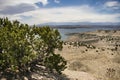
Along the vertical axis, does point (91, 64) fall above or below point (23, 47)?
below

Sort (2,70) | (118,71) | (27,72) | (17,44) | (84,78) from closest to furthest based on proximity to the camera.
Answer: (17,44) → (2,70) → (27,72) → (84,78) → (118,71)

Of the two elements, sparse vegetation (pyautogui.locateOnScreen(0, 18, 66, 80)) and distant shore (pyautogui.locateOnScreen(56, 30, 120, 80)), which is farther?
distant shore (pyautogui.locateOnScreen(56, 30, 120, 80))

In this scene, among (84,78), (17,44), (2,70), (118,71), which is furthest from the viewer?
(118,71)

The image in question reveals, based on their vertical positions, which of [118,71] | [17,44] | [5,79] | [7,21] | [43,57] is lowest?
[118,71]

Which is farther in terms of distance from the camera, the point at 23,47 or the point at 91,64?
the point at 91,64

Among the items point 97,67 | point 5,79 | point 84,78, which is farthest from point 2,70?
point 97,67

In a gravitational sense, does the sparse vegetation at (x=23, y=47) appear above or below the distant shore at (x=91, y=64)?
above

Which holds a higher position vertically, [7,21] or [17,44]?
[7,21]

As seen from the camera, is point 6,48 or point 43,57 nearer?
point 6,48

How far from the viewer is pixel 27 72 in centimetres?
3522

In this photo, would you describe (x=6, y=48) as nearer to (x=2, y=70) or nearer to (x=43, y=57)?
(x=2, y=70)

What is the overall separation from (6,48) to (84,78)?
15.2 metres

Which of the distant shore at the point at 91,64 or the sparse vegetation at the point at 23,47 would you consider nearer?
the sparse vegetation at the point at 23,47

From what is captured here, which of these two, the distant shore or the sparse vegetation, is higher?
the sparse vegetation
